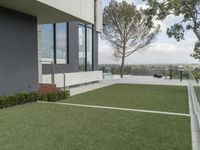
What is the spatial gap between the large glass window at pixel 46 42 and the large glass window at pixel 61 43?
515 millimetres

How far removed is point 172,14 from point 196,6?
128 centimetres

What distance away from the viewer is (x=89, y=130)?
4.78 m

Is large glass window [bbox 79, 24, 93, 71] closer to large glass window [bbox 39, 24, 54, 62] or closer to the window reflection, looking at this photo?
the window reflection

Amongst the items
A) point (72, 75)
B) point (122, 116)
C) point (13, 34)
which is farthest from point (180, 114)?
point (72, 75)

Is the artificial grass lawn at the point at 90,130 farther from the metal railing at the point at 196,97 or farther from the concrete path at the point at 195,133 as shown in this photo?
the metal railing at the point at 196,97

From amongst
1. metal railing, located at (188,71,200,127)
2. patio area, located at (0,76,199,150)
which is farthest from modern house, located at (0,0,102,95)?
metal railing, located at (188,71,200,127)

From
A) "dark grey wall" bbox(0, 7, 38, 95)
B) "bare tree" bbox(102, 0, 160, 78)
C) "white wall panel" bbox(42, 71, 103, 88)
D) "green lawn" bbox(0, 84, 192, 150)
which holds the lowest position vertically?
"green lawn" bbox(0, 84, 192, 150)

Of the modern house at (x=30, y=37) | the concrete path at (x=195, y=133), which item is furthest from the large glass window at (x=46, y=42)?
the concrete path at (x=195, y=133)

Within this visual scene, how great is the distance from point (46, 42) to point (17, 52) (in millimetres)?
4095

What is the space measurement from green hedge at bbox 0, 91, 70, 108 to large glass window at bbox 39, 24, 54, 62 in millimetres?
3257

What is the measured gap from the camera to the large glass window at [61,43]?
→ 1287 centimetres

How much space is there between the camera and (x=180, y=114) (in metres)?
6.45

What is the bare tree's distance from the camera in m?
23.3

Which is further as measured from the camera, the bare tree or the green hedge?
the bare tree
